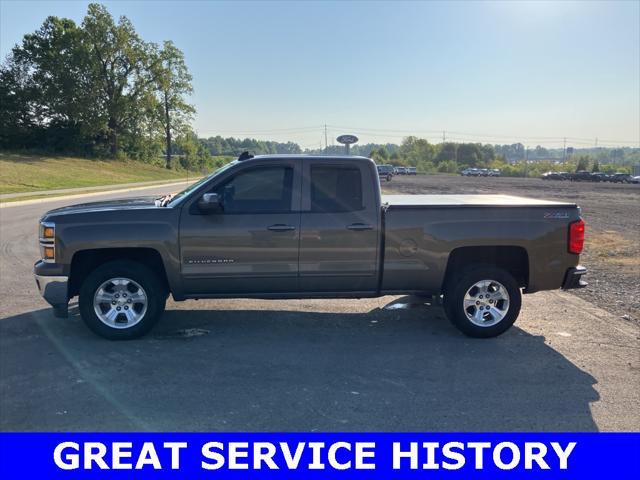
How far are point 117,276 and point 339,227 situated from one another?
2337 millimetres

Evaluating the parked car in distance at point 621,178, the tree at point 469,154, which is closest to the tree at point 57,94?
the parked car in distance at point 621,178

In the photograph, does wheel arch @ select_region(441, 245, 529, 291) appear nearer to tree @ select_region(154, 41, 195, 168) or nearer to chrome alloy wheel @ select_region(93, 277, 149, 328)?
chrome alloy wheel @ select_region(93, 277, 149, 328)

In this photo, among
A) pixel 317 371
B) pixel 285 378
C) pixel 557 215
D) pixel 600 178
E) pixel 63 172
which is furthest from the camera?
pixel 600 178

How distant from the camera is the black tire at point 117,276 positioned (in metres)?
5.16

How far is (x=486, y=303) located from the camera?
18.0 feet

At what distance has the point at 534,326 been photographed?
5938 millimetres

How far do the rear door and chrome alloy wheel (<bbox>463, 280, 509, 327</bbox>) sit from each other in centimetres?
108

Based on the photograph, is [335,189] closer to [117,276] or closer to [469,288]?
[469,288]

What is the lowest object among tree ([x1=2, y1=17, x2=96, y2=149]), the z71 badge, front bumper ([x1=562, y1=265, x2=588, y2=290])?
front bumper ([x1=562, y1=265, x2=588, y2=290])

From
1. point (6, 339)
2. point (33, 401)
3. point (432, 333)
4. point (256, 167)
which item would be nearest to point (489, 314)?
point (432, 333)

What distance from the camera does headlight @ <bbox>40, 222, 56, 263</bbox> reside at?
5.12 meters

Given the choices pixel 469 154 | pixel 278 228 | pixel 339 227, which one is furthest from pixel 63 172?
pixel 469 154

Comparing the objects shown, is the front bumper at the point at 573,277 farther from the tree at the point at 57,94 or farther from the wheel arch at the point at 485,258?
the tree at the point at 57,94

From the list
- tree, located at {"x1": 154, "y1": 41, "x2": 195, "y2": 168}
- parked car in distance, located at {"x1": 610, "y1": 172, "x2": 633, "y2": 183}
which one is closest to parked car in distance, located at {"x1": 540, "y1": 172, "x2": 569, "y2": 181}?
parked car in distance, located at {"x1": 610, "y1": 172, "x2": 633, "y2": 183}
